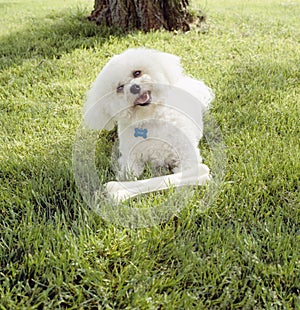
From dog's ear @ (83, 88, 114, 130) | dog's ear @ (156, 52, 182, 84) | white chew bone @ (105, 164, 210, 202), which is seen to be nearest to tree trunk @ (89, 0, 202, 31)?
dog's ear @ (156, 52, 182, 84)

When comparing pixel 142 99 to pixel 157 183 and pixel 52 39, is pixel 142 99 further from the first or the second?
pixel 52 39

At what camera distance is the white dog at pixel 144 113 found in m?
2.16

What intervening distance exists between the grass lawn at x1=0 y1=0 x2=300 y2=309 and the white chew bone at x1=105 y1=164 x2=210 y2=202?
0.12m

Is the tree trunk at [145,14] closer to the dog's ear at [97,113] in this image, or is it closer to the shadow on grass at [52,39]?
the shadow on grass at [52,39]

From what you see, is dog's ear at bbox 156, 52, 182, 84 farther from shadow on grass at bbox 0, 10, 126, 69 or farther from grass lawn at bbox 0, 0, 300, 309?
shadow on grass at bbox 0, 10, 126, 69

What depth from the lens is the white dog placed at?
7.09 ft

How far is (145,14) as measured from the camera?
14.7 ft

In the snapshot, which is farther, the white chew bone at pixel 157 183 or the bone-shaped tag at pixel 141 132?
the bone-shaped tag at pixel 141 132

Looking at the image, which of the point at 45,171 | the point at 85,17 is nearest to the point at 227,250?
the point at 45,171

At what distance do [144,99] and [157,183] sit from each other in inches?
17.1

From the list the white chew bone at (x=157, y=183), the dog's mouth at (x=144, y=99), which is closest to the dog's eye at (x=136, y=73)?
the dog's mouth at (x=144, y=99)

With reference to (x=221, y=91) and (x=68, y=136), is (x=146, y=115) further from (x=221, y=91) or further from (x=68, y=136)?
(x=221, y=91)

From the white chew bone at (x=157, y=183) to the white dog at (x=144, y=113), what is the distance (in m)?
0.07

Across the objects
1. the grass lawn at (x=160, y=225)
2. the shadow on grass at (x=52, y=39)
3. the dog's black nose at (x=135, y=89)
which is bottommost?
the shadow on grass at (x=52, y=39)
